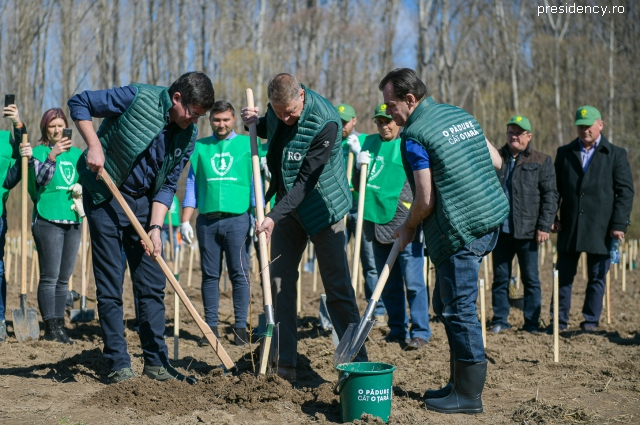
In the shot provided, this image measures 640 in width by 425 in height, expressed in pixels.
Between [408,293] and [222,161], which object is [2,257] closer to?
[222,161]

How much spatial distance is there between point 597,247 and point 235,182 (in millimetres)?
3644

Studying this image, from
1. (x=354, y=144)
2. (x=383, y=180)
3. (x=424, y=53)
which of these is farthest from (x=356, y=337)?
(x=424, y=53)

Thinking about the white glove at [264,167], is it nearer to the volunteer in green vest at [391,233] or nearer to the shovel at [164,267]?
the volunteer in green vest at [391,233]

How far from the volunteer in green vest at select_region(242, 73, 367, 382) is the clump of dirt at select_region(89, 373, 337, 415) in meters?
0.58

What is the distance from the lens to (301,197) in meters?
4.53

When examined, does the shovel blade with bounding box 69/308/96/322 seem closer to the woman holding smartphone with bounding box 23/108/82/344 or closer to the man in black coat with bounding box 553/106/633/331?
the woman holding smartphone with bounding box 23/108/82/344

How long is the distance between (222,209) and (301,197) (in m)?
2.06

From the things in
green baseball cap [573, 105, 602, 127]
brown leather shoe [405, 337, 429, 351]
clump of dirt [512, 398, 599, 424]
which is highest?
green baseball cap [573, 105, 602, 127]

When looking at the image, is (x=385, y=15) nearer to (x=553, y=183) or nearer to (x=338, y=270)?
(x=553, y=183)

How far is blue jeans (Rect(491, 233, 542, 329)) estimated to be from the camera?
6957mm

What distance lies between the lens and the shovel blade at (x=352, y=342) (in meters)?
4.30

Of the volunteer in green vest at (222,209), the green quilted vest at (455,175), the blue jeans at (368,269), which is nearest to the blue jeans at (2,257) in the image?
the volunteer in green vest at (222,209)

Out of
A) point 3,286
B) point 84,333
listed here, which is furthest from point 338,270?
point 3,286

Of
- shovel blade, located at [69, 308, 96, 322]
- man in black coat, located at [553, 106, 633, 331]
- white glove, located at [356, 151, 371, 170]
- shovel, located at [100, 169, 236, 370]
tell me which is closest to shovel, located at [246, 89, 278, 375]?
shovel, located at [100, 169, 236, 370]
